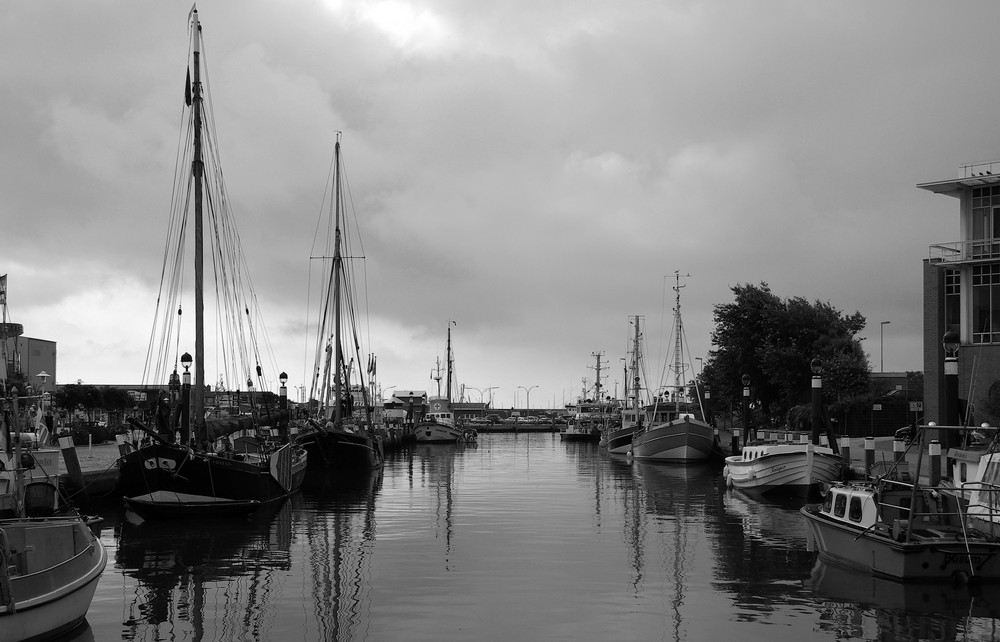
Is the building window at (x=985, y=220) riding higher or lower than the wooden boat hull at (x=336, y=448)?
higher

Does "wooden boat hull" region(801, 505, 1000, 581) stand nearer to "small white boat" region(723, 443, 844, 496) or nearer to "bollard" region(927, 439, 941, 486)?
"bollard" region(927, 439, 941, 486)

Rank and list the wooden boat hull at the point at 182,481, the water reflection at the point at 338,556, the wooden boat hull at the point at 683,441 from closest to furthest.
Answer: the water reflection at the point at 338,556 < the wooden boat hull at the point at 182,481 < the wooden boat hull at the point at 683,441

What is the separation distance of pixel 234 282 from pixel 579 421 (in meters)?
93.2

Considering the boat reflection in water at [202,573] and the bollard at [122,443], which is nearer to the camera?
the boat reflection in water at [202,573]

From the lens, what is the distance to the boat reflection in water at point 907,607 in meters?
17.0

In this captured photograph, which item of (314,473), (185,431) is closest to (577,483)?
(314,473)

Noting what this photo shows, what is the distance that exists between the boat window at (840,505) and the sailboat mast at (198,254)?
20.6m

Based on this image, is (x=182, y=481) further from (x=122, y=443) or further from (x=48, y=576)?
(x=48, y=576)

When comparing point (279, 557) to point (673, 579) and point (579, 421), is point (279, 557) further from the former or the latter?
point (579, 421)

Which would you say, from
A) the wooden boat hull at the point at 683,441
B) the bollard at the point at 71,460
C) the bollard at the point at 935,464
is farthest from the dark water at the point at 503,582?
the wooden boat hull at the point at 683,441

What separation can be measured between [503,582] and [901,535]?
333 inches

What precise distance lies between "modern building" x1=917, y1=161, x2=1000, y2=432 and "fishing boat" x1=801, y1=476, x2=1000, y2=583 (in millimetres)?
26473

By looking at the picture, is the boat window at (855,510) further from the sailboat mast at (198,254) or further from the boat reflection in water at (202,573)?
the sailboat mast at (198,254)

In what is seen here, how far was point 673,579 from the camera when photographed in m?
21.6
